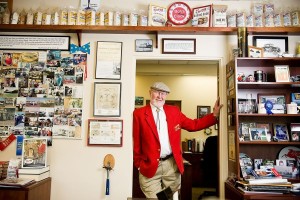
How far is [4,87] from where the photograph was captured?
303cm

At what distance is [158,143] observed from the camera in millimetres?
2723

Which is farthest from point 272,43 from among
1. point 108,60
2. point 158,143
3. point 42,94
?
point 42,94

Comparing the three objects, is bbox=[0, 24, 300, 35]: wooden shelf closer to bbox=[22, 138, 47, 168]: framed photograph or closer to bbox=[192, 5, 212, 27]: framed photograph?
bbox=[192, 5, 212, 27]: framed photograph

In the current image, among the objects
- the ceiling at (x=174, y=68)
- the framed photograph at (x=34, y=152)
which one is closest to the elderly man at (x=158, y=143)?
the framed photograph at (x=34, y=152)

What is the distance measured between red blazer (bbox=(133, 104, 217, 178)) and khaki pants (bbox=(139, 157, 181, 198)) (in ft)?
0.21

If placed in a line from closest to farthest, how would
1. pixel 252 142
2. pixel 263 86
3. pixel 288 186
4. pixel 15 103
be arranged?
pixel 288 186 < pixel 252 142 < pixel 263 86 < pixel 15 103

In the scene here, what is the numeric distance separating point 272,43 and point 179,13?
1102 mm

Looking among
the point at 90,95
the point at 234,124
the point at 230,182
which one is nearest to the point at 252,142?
the point at 234,124

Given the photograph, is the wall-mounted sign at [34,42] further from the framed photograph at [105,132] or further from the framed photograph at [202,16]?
the framed photograph at [202,16]

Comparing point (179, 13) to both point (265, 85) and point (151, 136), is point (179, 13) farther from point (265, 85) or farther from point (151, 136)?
point (151, 136)

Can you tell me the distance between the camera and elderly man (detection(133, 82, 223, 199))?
270 centimetres

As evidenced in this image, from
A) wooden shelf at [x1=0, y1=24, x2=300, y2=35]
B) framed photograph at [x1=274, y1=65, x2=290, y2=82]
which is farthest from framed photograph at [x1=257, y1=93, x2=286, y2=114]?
wooden shelf at [x1=0, y1=24, x2=300, y2=35]

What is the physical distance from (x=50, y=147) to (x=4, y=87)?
87cm

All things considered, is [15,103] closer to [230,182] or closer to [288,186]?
[230,182]
